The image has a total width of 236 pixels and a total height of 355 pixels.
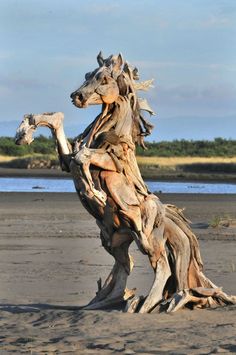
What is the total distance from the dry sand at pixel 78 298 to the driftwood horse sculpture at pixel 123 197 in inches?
10.7

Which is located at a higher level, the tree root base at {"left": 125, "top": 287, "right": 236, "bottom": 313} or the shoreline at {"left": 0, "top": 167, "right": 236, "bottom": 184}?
the shoreline at {"left": 0, "top": 167, "right": 236, "bottom": 184}

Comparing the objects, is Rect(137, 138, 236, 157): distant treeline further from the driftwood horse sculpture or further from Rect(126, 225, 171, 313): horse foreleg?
Rect(126, 225, 171, 313): horse foreleg

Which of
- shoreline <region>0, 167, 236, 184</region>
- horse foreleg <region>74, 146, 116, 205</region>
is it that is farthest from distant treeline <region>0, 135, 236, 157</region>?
horse foreleg <region>74, 146, 116, 205</region>

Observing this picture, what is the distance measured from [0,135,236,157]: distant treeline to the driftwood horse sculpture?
5195 centimetres

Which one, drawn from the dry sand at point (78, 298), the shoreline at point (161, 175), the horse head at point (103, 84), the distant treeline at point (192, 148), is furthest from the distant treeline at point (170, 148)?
the horse head at point (103, 84)

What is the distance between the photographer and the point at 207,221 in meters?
24.7

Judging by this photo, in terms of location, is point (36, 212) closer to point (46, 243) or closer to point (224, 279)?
point (46, 243)

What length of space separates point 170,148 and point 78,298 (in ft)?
197

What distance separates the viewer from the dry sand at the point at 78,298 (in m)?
10.2

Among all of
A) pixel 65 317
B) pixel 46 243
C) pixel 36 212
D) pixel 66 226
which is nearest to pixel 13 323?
pixel 65 317

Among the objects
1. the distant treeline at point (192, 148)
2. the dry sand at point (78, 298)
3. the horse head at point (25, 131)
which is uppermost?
the distant treeline at point (192, 148)

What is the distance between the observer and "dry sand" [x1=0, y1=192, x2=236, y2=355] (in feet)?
33.5

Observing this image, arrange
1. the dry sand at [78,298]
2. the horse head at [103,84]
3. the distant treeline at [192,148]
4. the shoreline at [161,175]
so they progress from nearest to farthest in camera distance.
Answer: the dry sand at [78,298] < the horse head at [103,84] < the shoreline at [161,175] < the distant treeline at [192,148]

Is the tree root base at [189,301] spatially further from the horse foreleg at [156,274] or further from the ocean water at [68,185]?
the ocean water at [68,185]
